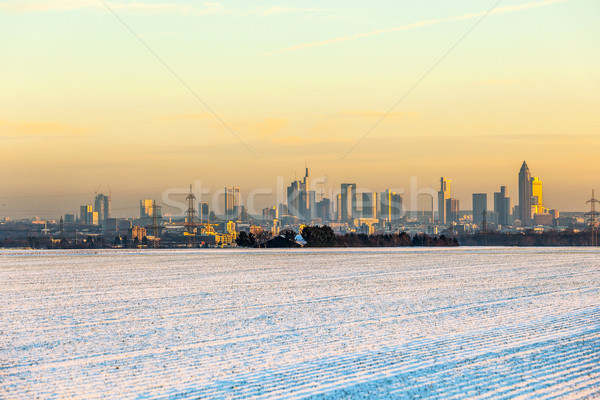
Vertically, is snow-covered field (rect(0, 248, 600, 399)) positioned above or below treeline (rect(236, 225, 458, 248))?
below

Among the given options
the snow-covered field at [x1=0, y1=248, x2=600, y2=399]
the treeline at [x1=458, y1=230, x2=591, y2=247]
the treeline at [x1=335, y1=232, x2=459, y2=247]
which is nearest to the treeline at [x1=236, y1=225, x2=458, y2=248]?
the treeline at [x1=335, y1=232, x2=459, y2=247]

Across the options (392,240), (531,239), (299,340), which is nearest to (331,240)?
(392,240)

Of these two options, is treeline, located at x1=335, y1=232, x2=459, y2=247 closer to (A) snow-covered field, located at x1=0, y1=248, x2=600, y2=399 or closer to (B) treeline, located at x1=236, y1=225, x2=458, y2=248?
(B) treeline, located at x1=236, y1=225, x2=458, y2=248

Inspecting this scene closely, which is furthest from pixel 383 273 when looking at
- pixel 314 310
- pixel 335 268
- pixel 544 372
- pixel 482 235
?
pixel 482 235

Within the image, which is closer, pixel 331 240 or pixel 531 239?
pixel 331 240

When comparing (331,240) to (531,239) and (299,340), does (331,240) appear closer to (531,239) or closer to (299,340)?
(531,239)

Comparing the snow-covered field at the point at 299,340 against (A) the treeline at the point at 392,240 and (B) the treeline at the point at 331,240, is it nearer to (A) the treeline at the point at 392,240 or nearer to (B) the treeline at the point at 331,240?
(B) the treeline at the point at 331,240
